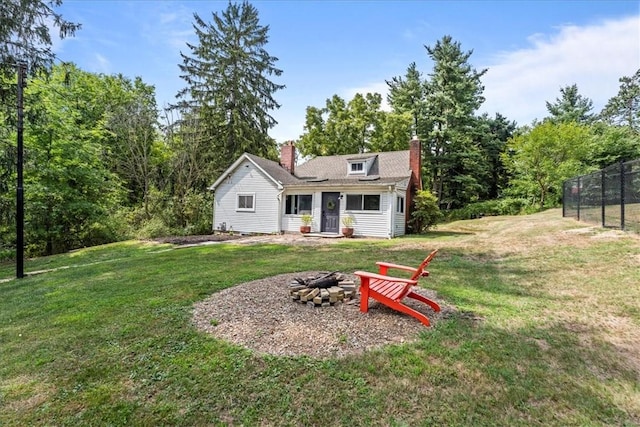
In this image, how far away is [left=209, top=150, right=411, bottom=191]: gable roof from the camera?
17.1 metres

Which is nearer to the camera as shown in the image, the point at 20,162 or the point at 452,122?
the point at 20,162

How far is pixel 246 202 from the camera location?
721 inches

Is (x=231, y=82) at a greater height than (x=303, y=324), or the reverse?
(x=231, y=82)

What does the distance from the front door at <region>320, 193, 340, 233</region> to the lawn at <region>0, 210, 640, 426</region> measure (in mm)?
10483

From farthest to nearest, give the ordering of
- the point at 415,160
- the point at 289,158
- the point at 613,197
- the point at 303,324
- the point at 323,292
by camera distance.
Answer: the point at 289,158 → the point at 415,160 → the point at 613,197 → the point at 323,292 → the point at 303,324

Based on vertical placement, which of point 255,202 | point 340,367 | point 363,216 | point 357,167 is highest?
point 357,167

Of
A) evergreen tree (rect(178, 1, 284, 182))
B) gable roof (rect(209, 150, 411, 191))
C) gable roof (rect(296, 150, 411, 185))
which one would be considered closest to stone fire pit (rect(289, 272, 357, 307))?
gable roof (rect(209, 150, 411, 191))

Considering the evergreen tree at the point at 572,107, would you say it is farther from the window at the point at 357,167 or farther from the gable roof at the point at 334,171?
the window at the point at 357,167

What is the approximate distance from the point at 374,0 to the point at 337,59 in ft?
17.4

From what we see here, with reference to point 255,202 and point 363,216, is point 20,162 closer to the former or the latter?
point 255,202

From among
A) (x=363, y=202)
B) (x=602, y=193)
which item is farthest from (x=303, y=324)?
(x=363, y=202)

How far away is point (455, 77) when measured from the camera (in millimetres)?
28625

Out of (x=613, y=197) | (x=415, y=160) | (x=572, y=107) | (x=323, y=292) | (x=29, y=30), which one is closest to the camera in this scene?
(x=323, y=292)

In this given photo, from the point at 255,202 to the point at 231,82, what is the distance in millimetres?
15021
